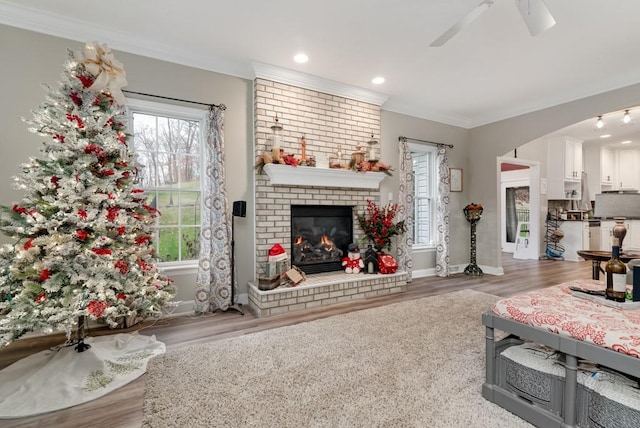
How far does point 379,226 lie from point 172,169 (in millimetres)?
2828

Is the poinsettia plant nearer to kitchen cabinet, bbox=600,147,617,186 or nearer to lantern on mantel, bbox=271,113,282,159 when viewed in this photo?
lantern on mantel, bbox=271,113,282,159

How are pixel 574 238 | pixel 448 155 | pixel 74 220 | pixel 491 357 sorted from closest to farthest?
1. pixel 491 357
2. pixel 74 220
3. pixel 448 155
4. pixel 574 238

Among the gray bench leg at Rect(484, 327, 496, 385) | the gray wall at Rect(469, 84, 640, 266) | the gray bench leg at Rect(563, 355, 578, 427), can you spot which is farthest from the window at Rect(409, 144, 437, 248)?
the gray bench leg at Rect(563, 355, 578, 427)

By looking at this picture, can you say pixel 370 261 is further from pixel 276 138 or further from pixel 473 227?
pixel 473 227

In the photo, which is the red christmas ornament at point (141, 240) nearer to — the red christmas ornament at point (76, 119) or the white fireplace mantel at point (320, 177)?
the red christmas ornament at point (76, 119)

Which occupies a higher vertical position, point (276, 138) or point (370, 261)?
point (276, 138)

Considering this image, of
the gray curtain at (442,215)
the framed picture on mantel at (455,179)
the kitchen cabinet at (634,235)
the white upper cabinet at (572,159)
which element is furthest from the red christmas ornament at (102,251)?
the kitchen cabinet at (634,235)

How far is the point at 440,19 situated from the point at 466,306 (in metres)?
3.10

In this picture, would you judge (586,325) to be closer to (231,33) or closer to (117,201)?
(117,201)

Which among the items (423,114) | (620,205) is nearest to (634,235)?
(423,114)

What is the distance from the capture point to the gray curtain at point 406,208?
4.66 meters

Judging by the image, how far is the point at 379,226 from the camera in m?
4.23

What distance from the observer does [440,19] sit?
Result: 8.80 feet

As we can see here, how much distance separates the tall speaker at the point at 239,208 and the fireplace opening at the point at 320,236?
2.49ft
